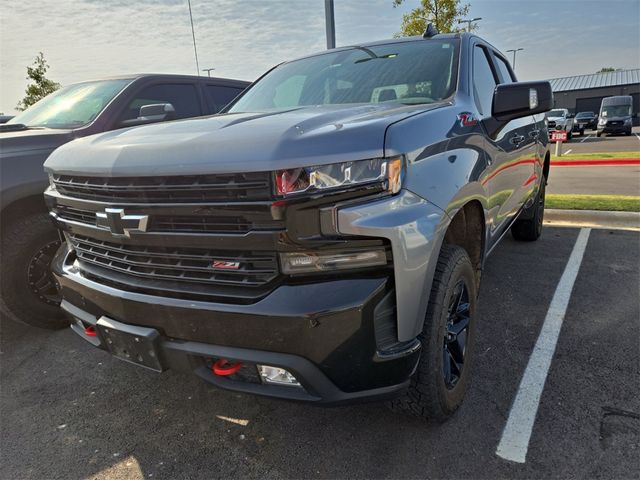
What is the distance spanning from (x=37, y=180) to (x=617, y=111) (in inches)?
1351

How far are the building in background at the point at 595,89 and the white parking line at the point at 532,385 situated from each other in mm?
53934

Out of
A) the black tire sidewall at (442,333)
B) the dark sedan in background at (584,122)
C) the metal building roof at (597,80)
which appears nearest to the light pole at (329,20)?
the black tire sidewall at (442,333)

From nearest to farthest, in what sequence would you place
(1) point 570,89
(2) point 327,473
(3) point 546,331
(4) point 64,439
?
(2) point 327,473 < (4) point 64,439 < (3) point 546,331 < (1) point 570,89

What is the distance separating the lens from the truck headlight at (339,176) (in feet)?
5.23

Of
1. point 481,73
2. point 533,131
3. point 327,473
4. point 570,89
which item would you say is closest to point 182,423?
point 327,473

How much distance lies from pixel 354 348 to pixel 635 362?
2057mm

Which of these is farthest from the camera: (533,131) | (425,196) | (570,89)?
(570,89)

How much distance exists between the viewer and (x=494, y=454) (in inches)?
81.4

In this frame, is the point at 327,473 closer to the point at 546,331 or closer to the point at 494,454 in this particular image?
the point at 494,454

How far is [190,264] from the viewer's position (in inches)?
72.6

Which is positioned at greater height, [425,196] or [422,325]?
[425,196]

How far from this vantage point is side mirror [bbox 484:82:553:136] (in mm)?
2680

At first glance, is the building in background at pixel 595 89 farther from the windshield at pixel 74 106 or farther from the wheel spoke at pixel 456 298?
the wheel spoke at pixel 456 298

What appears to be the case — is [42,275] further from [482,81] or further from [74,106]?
[482,81]
